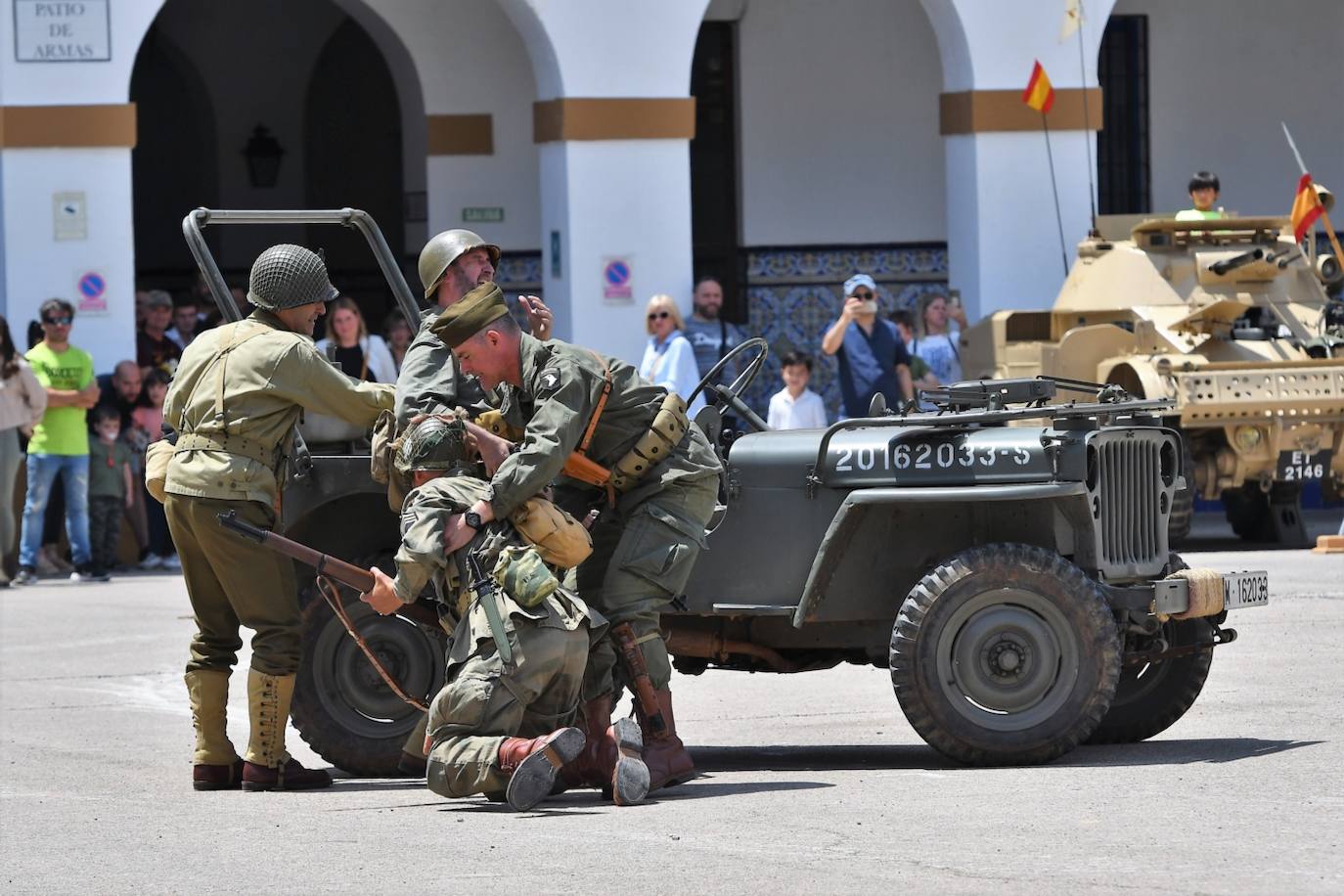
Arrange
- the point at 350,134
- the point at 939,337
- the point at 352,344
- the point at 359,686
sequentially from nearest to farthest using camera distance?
the point at 359,686
the point at 352,344
the point at 939,337
the point at 350,134

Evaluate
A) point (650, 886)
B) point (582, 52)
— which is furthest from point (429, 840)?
point (582, 52)

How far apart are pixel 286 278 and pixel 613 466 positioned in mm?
1294

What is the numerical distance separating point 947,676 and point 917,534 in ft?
1.86

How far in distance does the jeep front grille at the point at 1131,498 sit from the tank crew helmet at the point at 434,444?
2.00 meters

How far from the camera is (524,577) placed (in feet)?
24.1

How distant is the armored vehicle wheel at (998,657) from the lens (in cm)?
797

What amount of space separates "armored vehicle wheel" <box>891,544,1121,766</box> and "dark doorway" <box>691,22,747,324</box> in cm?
1242

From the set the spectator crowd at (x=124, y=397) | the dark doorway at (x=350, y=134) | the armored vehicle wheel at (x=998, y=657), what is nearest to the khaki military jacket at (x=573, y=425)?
the armored vehicle wheel at (x=998, y=657)

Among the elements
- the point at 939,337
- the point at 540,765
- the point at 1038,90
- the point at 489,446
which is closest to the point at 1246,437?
the point at 939,337

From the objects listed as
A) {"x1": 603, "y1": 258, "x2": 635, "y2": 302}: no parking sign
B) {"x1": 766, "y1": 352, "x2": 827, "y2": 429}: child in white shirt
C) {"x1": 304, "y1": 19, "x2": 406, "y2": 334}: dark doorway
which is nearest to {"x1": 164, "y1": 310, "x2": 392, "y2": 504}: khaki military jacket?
{"x1": 766, "y1": 352, "x2": 827, "y2": 429}: child in white shirt

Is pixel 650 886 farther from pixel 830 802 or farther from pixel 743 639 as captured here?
pixel 743 639

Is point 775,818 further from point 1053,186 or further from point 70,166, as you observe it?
point 1053,186

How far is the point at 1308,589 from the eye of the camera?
13164mm

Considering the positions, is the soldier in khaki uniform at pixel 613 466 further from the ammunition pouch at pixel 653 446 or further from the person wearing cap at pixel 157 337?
the person wearing cap at pixel 157 337
